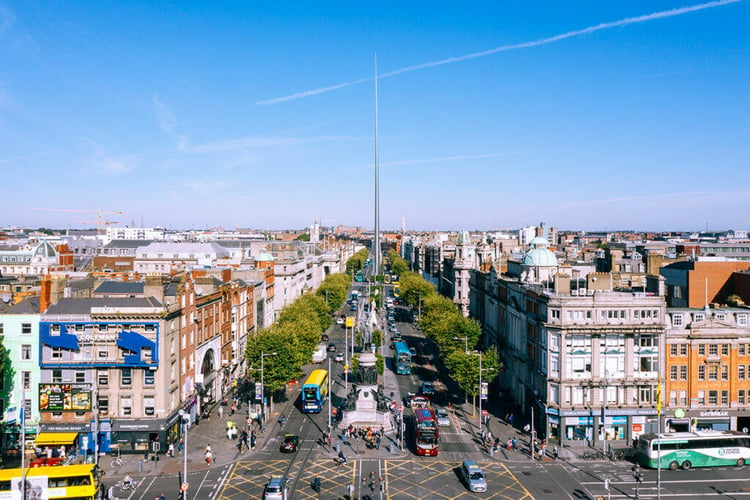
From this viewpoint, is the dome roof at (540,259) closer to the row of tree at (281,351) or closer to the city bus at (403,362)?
the city bus at (403,362)

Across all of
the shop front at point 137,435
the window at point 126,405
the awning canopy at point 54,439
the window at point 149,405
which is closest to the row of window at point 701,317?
the shop front at point 137,435

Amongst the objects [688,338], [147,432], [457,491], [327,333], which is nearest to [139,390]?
[147,432]

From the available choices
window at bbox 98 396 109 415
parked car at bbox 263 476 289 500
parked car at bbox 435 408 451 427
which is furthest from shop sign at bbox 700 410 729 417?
window at bbox 98 396 109 415

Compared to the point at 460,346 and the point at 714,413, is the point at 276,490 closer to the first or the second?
the point at 460,346

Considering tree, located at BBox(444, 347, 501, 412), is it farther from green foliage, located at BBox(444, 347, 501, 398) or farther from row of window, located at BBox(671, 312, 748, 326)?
row of window, located at BBox(671, 312, 748, 326)

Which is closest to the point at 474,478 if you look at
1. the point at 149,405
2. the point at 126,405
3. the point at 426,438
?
the point at 426,438
